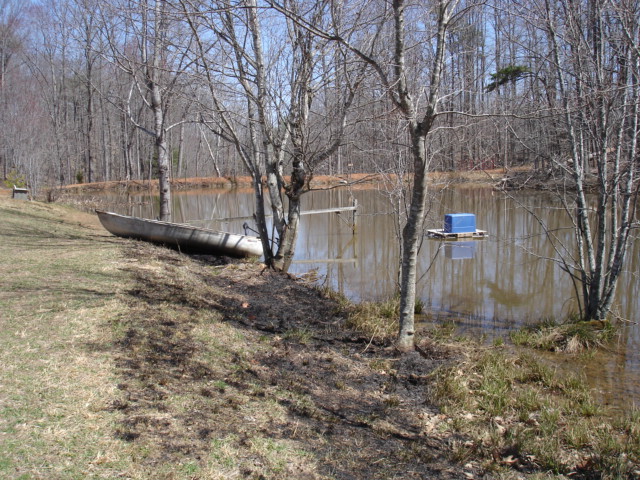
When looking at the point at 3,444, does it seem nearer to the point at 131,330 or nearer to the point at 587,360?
the point at 131,330

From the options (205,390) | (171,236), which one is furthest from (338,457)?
(171,236)

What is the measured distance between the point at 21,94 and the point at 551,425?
37246 millimetres

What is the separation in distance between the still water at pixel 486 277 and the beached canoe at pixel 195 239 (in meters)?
1.92

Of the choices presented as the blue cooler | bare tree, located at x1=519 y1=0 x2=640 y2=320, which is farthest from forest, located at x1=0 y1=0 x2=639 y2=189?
the blue cooler

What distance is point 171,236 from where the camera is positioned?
1193 cm

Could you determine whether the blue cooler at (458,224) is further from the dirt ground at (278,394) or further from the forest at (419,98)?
the dirt ground at (278,394)

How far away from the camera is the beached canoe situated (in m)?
11.7

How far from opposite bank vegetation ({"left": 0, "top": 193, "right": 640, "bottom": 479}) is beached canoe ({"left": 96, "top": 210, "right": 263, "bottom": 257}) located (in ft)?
12.9

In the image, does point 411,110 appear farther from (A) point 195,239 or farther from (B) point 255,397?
(A) point 195,239

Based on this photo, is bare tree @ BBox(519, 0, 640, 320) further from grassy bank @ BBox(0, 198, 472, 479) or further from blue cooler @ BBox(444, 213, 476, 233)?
blue cooler @ BBox(444, 213, 476, 233)

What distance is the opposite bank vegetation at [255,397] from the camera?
3.54 metres

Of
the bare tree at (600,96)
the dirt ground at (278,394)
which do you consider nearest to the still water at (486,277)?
the bare tree at (600,96)

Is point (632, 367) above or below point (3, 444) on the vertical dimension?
below

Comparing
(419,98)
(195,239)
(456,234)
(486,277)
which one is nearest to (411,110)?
(419,98)
